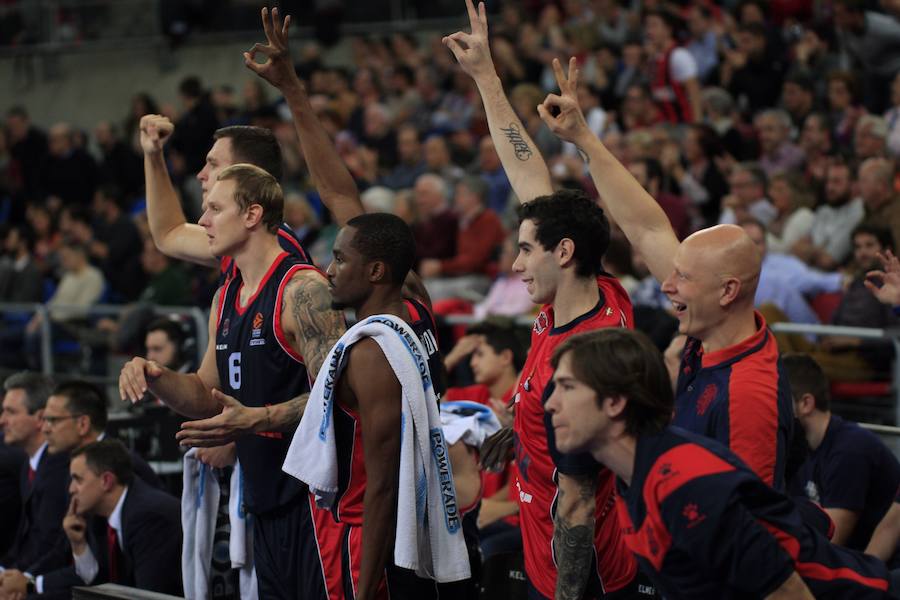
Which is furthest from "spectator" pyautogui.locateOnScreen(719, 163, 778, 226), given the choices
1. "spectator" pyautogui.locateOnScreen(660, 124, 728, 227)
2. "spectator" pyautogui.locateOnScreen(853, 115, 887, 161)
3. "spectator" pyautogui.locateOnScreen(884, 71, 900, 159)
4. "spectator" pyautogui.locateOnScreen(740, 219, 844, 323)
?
"spectator" pyautogui.locateOnScreen(740, 219, 844, 323)

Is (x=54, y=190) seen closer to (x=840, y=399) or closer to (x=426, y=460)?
(x=840, y=399)

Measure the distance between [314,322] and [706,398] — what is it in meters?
1.54

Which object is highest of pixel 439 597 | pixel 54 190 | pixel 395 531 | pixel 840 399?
pixel 395 531

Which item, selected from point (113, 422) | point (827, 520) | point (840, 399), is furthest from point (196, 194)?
point (827, 520)

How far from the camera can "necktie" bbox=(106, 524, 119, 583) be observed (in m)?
6.54

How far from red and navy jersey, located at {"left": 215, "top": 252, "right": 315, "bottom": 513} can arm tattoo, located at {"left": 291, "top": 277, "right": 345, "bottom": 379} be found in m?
0.09

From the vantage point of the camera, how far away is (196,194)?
15.7 metres

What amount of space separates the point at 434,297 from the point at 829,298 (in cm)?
382

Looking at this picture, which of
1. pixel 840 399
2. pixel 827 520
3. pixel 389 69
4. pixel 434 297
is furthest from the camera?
pixel 389 69

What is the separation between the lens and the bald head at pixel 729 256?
4070 mm

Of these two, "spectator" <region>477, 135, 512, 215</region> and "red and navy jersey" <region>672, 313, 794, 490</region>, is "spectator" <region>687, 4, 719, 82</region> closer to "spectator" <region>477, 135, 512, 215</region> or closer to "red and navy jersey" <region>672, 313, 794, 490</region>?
"spectator" <region>477, 135, 512, 215</region>

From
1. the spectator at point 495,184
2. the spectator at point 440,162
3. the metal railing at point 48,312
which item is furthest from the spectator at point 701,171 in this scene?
the metal railing at point 48,312

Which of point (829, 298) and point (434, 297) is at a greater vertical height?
point (829, 298)

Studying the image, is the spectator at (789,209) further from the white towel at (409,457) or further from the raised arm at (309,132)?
the white towel at (409,457)
